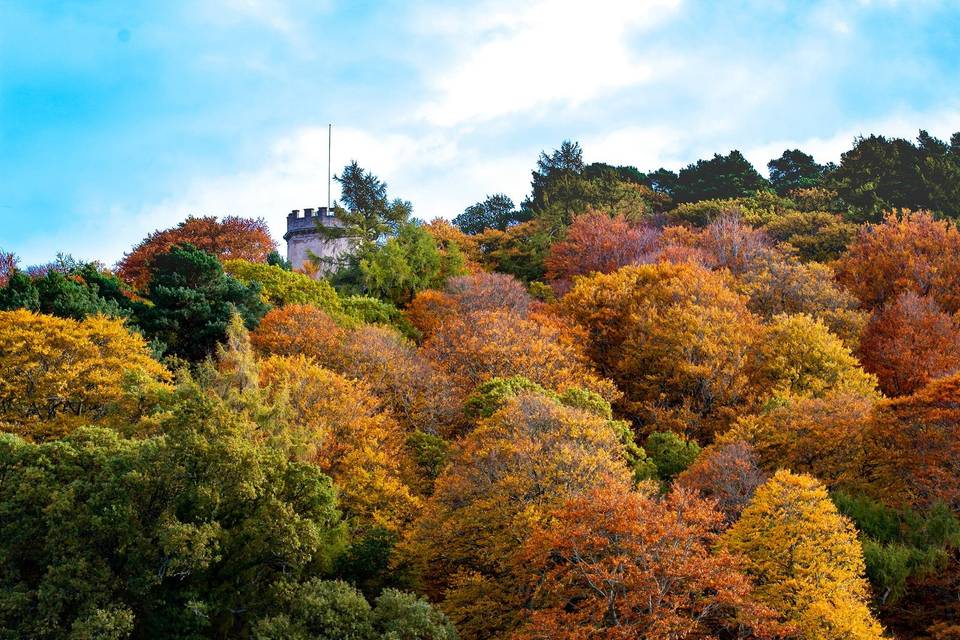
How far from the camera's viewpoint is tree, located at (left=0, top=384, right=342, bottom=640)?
27688 millimetres

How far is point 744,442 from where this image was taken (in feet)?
129

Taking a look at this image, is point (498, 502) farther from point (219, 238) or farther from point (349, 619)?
point (219, 238)

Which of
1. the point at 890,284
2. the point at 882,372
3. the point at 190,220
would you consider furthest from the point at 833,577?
the point at 190,220

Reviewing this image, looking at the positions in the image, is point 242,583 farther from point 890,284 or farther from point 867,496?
point 890,284

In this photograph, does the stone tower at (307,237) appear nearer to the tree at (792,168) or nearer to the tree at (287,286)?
the tree at (287,286)

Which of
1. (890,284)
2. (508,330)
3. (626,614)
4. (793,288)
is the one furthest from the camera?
(890,284)

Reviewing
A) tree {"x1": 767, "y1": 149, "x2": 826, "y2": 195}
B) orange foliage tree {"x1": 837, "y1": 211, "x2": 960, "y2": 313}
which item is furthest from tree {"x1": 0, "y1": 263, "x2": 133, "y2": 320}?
tree {"x1": 767, "y1": 149, "x2": 826, "y2": 195}

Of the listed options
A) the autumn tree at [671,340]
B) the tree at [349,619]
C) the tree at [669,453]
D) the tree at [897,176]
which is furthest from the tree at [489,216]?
the tree at [349,619]

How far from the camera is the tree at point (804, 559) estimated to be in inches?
1145

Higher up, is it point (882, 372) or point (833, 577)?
point (882, 372)

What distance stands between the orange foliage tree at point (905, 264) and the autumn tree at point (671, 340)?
12432mm

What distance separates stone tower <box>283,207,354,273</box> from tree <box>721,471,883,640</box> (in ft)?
180

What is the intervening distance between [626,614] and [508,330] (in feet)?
80.2

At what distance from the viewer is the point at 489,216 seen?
113062 millimetres
